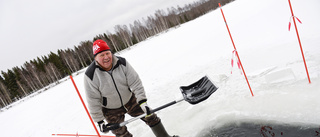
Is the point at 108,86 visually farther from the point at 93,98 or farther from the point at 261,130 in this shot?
the point at 261,130

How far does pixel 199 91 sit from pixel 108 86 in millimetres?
1484

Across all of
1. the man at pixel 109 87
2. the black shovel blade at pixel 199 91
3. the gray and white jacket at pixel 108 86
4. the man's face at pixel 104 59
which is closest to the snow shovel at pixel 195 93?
the black shovel blade at pixel 199 91

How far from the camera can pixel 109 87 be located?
2.65 metres

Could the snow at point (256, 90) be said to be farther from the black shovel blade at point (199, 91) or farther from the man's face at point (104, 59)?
the man's face at point (104, 59)

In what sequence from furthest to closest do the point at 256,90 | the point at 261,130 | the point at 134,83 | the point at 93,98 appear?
the point at 256,90 < the point at 134,83 < the point at 93,98 < the point at 261,130

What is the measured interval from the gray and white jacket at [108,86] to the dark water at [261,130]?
140 cm

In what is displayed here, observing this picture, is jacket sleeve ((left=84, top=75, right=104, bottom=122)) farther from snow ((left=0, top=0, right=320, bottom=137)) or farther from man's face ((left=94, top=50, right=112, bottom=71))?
snow ((left=0, top=0, right=320, bottom=137))

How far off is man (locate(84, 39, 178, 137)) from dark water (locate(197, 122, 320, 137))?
1004 mm

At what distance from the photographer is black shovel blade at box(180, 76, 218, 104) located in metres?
2.66

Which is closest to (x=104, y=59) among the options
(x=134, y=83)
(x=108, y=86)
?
(x=108, y=86)

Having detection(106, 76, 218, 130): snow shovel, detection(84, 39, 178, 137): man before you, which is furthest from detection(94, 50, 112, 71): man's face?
detection(106, 76, 218, 130): snow shovel

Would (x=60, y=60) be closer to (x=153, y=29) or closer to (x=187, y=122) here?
(x=153, y=29)

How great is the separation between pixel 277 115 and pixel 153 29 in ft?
180

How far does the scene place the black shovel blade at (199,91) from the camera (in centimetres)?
266
